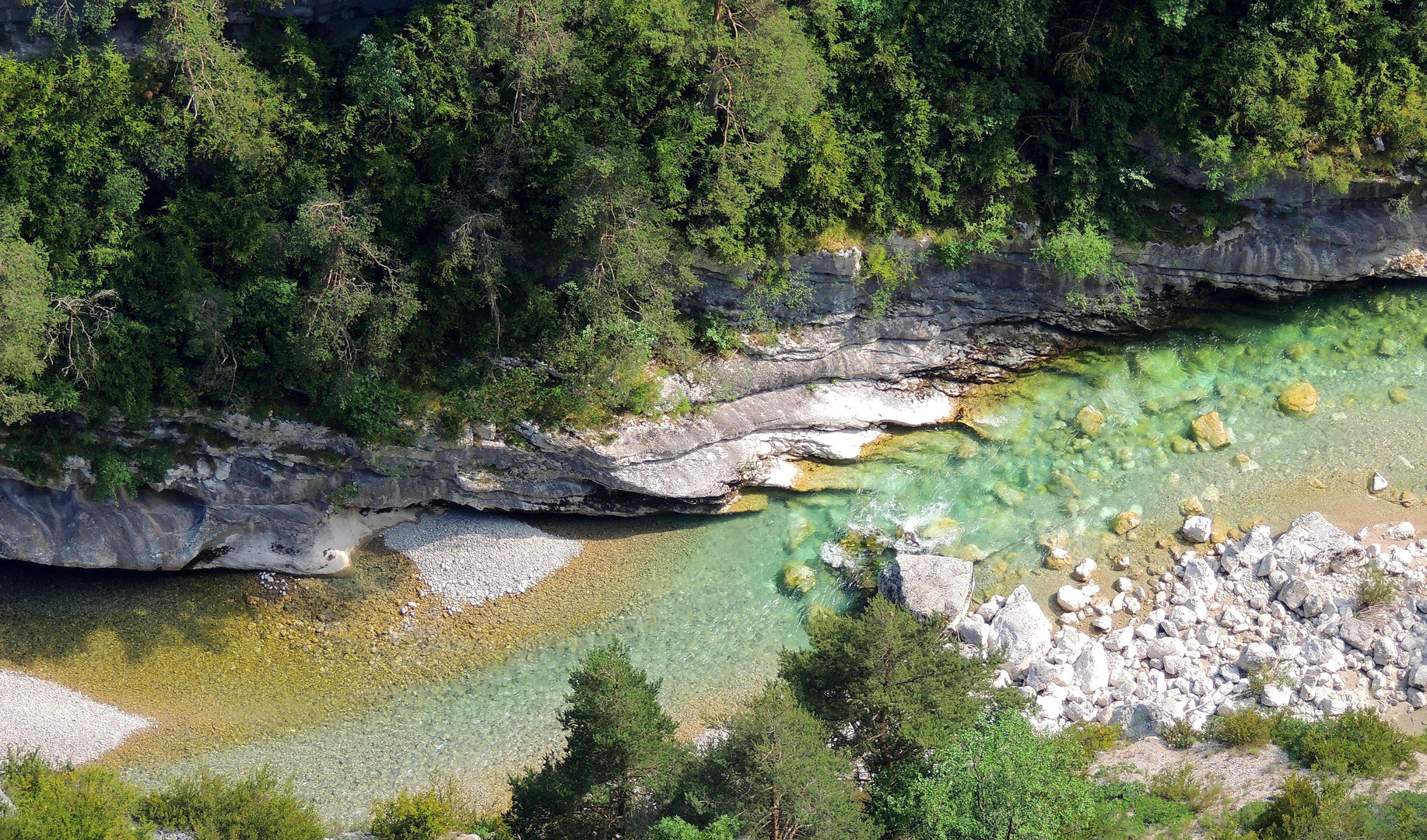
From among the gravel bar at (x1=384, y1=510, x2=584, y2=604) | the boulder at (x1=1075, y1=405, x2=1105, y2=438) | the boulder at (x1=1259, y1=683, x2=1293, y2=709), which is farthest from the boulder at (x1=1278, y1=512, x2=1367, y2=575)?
the gravel bar at (x1=384, y1=510, x2=584, y2=604)

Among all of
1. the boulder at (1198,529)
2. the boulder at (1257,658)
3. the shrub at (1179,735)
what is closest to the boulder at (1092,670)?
the shrub at (1179,735)

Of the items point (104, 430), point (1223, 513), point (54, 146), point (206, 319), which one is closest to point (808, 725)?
point (1223, 513)

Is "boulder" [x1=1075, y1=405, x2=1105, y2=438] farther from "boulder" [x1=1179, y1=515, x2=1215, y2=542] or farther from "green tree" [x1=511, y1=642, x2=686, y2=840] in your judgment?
"green tree" [x1=511, y1=642, x2=686, y2=840]

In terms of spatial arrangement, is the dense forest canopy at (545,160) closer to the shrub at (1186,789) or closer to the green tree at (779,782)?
the green tree at (779,782)

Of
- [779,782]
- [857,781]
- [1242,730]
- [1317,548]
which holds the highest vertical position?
[1317,548]

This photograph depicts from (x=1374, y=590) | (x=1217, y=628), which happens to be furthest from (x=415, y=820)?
(x=1374, y=590)

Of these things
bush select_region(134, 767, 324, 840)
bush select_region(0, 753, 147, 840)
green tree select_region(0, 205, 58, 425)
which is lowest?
bush select_region(134, 767, 324, 840)

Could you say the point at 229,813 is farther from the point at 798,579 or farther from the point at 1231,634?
the point at 1231,634
